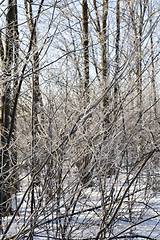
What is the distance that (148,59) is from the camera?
172 centimetres

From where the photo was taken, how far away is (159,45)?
1.58 meters

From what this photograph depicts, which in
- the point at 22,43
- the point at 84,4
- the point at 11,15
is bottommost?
the point at 22,43

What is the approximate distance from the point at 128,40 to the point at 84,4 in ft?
13.9

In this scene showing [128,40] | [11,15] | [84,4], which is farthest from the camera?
[84,4]

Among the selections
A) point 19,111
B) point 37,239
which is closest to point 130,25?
point 37,239

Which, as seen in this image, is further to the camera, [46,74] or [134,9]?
[46,74]

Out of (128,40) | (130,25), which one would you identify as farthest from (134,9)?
(128,40)

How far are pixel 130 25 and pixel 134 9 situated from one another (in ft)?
0.50

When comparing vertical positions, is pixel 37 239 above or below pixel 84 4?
below

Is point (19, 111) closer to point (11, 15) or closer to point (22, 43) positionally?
point (11, 15)

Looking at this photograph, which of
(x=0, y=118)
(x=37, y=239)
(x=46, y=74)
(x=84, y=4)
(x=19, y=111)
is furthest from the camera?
(x=84, y=4)

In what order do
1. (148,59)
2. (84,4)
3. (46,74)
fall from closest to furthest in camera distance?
(148,59), (46,74), (84,4)

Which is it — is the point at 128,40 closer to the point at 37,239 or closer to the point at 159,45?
the point at 159,45

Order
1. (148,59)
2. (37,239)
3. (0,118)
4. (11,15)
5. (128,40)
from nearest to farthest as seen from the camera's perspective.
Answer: (128,40)
(148,59)
(11,15)
(37,239)
(0,118)
